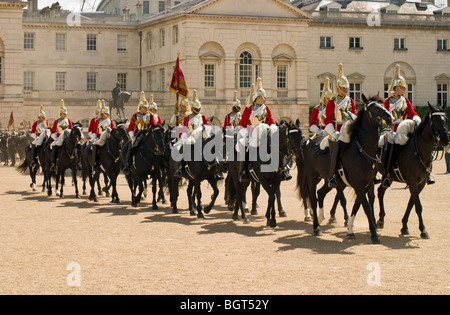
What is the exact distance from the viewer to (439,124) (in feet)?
52.4

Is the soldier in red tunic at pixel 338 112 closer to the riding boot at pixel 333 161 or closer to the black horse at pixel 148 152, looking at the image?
the riding boot at pixel 333 161

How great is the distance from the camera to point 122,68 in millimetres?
76125

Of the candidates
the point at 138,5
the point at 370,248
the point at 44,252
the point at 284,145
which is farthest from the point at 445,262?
the point at 138,5

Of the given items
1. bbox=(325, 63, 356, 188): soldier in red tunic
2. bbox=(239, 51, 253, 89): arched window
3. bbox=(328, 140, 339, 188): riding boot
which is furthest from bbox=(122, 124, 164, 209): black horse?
bbox=(239, 51, 253, 89): arched window

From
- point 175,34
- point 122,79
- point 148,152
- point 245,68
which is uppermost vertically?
point 175,34

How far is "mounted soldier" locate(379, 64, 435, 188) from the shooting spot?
55.7ft

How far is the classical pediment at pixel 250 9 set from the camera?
66.9 meters

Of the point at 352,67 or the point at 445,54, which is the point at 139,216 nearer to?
the point at 352,67

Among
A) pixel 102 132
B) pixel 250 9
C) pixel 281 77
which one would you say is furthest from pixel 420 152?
pixel 281 77

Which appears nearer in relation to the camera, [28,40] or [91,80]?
[28,40]

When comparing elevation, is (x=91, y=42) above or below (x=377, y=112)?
above

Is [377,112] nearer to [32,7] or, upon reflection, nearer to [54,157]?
[54,157]

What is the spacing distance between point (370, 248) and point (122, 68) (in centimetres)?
6327

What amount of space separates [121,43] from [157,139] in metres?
55.0
